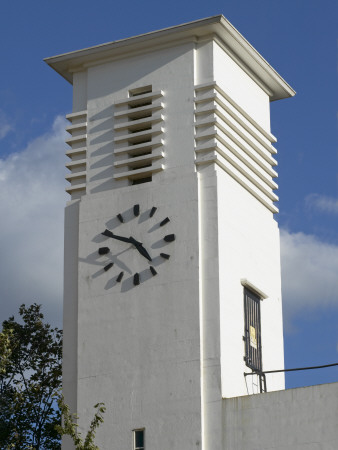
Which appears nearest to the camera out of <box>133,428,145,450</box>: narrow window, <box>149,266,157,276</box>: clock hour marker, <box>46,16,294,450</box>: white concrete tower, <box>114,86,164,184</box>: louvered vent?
<box>133,428,145,450</box>: narrow window

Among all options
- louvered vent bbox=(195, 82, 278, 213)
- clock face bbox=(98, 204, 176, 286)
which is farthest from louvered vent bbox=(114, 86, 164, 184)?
clock face bbox=(98, 204, 176, 286)

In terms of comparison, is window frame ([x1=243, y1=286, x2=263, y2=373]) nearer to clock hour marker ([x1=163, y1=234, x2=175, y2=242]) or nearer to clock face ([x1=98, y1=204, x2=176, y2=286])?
clock hour marker ([x1=163, y1=234, x2=175, y2=242])

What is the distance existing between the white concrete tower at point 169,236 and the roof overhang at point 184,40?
0.05 metres

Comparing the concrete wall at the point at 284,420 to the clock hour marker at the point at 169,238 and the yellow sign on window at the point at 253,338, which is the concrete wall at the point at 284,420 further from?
the clock hour marker at the point at 169,238

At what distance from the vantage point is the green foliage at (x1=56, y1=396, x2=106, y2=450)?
3422 cm

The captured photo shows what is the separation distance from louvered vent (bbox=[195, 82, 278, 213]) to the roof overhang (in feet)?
4.96

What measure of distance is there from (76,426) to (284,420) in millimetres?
4967

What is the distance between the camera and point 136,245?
39062 mm

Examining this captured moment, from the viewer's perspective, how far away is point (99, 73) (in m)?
42.1

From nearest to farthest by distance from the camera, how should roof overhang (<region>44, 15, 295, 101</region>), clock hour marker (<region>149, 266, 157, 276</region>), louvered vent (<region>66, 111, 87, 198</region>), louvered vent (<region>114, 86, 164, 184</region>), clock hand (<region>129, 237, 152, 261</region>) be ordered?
clock hour marker (<region>149, 266, 157, 276</region>), clock hand (<region>129, 237, 152, 261</region>), louvered vent (<region>114, 86, 164, 184</region>), roof overhang (<region>44, 15, 295, 101</region>), louvered vent (<region>66, 111, 87, 198</region>)

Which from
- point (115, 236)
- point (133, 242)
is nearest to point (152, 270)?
point (133, 242)

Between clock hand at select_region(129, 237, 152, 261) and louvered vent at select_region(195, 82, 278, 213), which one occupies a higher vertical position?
louvered vent at select_region(195, 82, 278, 213)

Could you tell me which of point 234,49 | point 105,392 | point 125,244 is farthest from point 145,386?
point 234,49

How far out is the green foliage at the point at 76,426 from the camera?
112 ft
